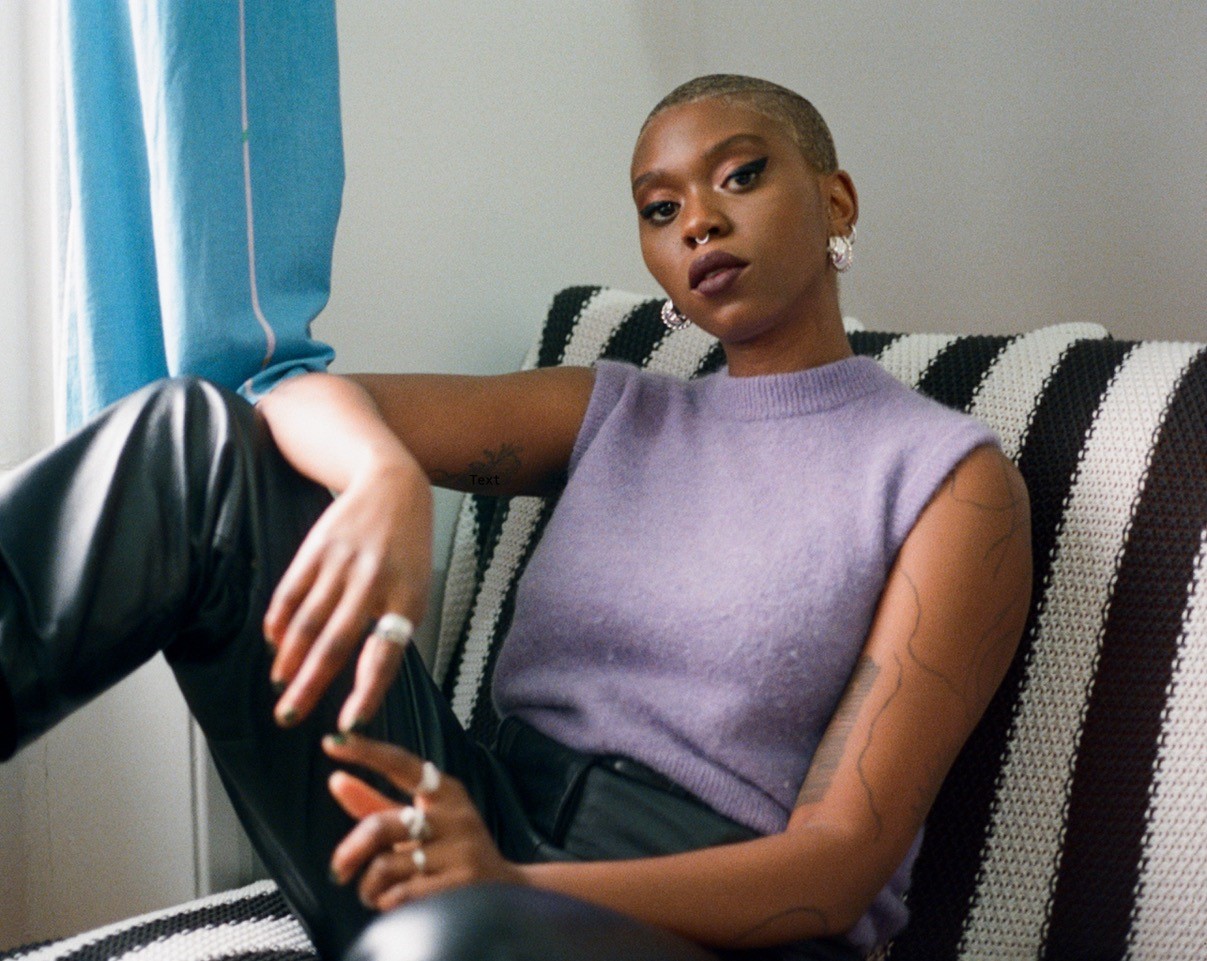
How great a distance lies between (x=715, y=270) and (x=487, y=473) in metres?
0.26

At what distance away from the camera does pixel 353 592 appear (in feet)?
2.50

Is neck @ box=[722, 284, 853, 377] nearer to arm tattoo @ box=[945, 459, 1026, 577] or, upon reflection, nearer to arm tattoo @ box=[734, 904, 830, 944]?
arm tattoo @ box=[945, 459, 1026, 577]

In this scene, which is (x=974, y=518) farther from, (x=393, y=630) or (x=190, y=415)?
(x=190, y=415)

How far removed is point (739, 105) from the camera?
3.71 feet

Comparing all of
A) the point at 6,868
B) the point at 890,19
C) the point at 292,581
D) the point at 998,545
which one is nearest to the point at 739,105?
the point at 998,545

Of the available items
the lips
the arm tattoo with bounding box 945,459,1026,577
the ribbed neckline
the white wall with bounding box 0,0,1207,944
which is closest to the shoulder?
the arm tattoo with bounding box 945,459,1026,577

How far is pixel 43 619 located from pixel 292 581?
176 mm

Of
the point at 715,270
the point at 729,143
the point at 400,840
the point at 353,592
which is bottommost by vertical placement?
the point at 400,840

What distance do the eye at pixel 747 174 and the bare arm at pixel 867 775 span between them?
0.99 feet

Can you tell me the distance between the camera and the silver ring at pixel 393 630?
2.46 ft

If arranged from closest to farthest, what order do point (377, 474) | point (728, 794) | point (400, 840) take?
point (400, 840) < point (377, 474) < point (728, 794)

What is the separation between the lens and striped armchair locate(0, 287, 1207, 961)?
100cm

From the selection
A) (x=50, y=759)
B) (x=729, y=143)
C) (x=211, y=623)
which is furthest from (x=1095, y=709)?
(x=50, y=759)

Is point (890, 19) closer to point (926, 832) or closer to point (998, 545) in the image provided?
point (998, 545)
